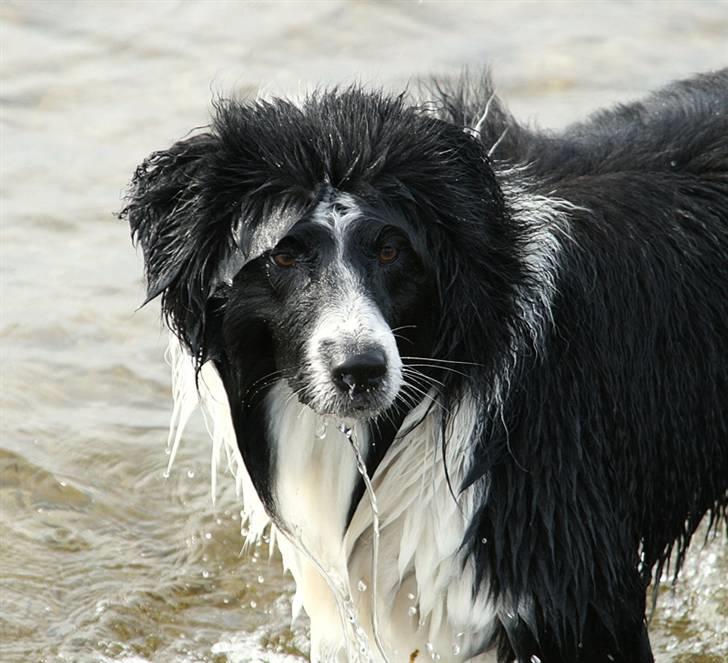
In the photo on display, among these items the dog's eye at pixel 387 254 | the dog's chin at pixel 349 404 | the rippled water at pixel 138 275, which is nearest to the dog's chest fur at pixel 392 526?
the dog's chin at pixel 349 404

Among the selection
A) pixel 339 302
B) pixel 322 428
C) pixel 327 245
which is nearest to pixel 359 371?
pixel 339 302

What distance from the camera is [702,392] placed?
4.64 m

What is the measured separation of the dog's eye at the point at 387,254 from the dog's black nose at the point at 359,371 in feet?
1.10

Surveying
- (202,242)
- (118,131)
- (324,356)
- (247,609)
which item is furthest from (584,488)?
(118,131)

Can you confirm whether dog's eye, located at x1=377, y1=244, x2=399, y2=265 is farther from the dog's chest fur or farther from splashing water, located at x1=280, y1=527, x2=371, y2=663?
splashing water, located at x1=280, y1=527, x2=371, y2=663

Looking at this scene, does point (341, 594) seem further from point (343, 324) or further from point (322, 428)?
point (343, 324)

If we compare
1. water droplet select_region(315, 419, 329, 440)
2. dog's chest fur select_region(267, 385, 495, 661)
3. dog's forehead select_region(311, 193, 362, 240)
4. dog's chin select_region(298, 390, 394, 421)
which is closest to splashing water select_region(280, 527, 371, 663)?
dog's chest fur select_region(267, 385, 495, 661)

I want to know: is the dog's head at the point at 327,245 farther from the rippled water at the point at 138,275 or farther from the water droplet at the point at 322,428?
the rippled water at the point at 138,275

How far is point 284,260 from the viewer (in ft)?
13.2

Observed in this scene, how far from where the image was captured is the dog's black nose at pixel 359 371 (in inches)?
150

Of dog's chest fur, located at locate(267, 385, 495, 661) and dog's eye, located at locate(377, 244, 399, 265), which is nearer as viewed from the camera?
dog's eye, located at locate(377, 244, 399, 265)

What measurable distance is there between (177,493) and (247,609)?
79 cm

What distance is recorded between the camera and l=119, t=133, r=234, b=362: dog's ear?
4090 millimetres

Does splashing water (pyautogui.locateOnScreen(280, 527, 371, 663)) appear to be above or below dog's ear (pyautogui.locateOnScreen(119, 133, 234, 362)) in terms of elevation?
below
